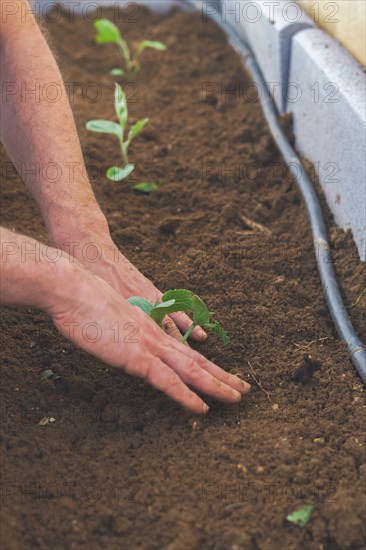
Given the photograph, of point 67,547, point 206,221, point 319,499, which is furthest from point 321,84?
point 67,547

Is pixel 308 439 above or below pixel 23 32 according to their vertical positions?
below

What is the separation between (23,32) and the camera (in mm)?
2049

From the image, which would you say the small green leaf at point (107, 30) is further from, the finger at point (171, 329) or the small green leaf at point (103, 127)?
the finger at point (171, 329)

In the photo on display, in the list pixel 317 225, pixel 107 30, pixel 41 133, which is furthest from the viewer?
pixel 107 30

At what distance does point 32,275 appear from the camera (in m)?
1.51

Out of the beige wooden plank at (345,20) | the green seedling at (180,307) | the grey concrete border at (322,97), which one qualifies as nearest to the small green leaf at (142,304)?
the green seedling at (180,307)

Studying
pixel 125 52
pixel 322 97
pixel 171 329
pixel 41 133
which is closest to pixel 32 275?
pixel 171 329

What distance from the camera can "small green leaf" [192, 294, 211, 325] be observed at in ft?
5.60

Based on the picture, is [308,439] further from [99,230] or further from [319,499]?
[99,230]

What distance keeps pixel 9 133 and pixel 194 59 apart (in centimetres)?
143

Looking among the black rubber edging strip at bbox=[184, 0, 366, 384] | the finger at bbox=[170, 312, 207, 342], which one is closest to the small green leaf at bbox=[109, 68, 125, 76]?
the black rubber edging strip at bbox=[184, 0, 366, 384]

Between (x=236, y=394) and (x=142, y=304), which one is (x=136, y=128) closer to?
(x=142, y=304)

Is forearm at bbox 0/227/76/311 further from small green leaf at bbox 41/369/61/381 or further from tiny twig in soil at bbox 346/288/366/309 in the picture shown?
tiny twig in soil at bbox 346/288/366/309

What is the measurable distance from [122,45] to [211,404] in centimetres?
189
